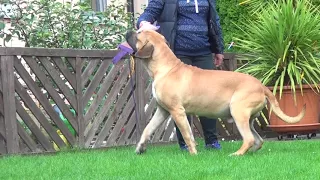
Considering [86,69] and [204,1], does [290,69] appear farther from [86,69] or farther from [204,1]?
[86,69]

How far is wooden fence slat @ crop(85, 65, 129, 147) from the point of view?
26.7 feet

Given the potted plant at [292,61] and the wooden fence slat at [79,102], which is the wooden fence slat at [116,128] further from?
the potted plant at [292,61]

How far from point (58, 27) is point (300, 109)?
3.41 meters

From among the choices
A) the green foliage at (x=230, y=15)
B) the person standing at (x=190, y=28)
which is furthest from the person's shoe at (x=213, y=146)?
the green foliage at (x=230, y=15)

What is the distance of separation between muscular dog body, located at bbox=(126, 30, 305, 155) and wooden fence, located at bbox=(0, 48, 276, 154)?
55.8 inches

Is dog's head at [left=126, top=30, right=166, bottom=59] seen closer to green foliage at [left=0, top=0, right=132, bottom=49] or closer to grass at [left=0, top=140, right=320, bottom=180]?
grass at [left=0, top=140, right=320, bottom=180]

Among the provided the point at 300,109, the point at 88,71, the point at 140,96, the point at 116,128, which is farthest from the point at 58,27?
the point at 300,109

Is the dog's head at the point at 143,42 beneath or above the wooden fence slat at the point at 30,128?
above

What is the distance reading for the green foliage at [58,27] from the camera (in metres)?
8.77

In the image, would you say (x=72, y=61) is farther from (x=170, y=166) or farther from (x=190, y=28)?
(x=170, y=166)

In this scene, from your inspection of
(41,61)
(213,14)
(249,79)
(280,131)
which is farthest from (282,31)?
(41,61)

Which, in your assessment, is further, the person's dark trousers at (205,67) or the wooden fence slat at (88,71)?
the wooden fence slat at (88,71)

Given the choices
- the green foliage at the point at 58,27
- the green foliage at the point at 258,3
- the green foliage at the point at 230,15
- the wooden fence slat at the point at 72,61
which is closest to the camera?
the wooden fence slat at the point at 72,61

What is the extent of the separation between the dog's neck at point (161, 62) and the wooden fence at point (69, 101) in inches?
57.3
